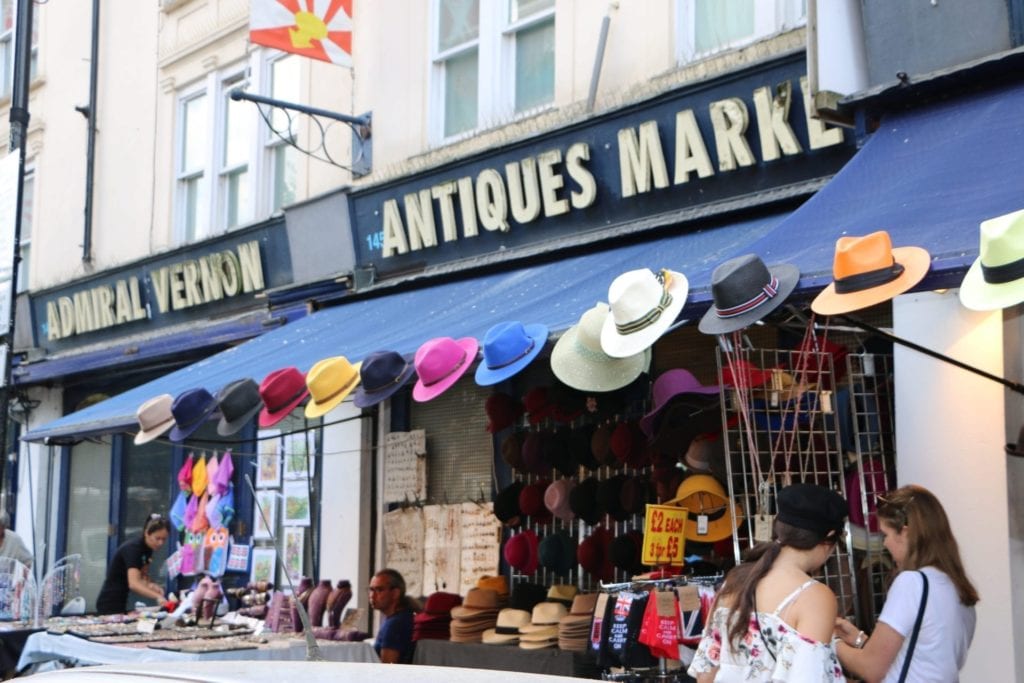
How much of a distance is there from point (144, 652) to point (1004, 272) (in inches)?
209

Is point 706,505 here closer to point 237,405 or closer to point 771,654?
point 237,405

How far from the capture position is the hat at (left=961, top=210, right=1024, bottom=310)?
175 inches

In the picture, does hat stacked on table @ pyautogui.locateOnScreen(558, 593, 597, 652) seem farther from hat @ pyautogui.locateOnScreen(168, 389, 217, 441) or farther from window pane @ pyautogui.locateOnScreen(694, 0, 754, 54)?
window pane @ pyautogui.locateOnScreen(694, 0, 754, 54)

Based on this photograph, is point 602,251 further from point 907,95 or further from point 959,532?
point 959,532

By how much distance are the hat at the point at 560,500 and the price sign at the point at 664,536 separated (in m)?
1.73

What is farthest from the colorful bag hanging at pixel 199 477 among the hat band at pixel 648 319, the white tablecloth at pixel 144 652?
the hat band at pixel 648 319

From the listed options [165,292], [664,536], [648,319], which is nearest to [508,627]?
[664,536]

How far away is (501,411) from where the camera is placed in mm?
9453

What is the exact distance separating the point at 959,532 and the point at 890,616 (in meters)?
1.66

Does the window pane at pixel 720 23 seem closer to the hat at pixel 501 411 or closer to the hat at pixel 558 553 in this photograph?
the hat at pixel 501 411

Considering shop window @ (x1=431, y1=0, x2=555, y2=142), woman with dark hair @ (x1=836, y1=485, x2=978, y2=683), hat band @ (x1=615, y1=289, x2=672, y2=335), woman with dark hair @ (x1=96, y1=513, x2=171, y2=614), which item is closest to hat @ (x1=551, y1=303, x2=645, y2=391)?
hat band @ (x1=615, y1=289, x2=672, y2=335)

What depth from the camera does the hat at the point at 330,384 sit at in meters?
7.29

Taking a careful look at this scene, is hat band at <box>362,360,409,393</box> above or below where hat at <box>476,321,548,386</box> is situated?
below

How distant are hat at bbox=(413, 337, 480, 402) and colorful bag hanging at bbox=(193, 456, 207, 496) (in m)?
6.99
